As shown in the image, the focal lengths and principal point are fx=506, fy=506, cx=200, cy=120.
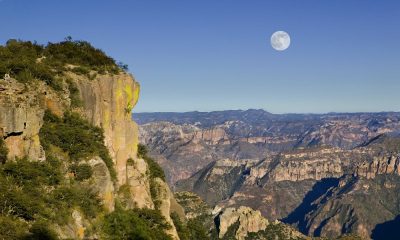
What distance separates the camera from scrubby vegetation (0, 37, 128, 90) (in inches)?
1742

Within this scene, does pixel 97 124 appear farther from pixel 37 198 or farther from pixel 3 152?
pixel 37 198

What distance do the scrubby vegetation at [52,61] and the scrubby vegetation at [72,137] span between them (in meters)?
3.23

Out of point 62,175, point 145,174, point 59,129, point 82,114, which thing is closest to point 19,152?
point 62,175

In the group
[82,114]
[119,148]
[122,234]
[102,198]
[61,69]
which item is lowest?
[122,234]

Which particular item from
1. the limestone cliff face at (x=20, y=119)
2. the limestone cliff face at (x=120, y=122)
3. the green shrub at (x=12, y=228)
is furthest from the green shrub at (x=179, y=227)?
the green shrub at (x=12, y=228)

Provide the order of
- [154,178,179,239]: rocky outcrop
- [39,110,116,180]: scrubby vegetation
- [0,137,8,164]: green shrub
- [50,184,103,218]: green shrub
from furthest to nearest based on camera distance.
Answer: [154,178,179,239]: rocky outcrop
[39,110,116,180]: scrubby vegetation
[50,184,103,218]: green shrub
[0,137,8,164]: green shrub

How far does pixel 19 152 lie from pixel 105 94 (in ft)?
54.1

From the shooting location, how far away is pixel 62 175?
41188 mm

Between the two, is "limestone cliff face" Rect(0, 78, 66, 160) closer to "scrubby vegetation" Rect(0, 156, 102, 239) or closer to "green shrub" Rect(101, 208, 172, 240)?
"scrubby vegetation" Rect(0, 156, 102, 239)

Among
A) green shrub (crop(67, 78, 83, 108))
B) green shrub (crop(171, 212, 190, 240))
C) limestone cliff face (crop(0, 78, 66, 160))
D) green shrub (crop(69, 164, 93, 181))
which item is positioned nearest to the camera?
limestone cliff face (crop(0, 78, 66, 160))

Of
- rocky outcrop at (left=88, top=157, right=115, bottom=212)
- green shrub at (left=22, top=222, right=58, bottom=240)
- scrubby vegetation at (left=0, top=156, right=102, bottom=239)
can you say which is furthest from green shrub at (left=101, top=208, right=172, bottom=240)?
green shrub at (left=22, top=222, right=58, bottom=240)

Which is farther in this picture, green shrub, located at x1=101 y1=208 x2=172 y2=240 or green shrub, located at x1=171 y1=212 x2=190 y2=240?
green shrub, located at x1=171 y1=212 x2=190 y2=240

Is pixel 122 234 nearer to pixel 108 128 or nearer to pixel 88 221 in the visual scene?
pixel 88 221

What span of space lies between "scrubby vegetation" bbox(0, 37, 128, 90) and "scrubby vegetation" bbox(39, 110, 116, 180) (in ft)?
10.6
